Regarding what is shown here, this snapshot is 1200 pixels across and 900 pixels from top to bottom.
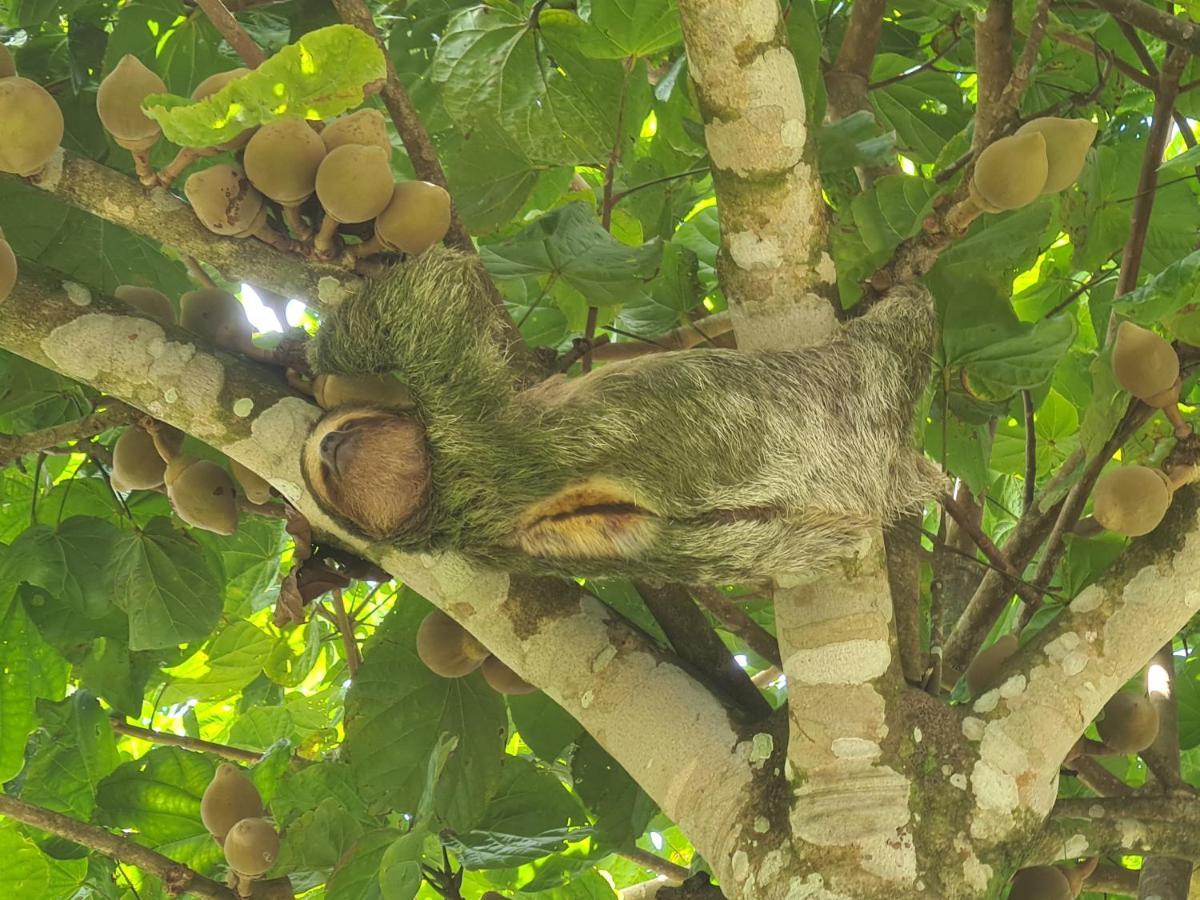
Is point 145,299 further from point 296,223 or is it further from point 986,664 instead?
point 986,664

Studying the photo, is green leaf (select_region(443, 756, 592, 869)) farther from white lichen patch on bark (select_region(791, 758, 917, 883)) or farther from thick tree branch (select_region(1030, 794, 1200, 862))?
thick tree branch (select_region(1030, 794, 1200, 862))

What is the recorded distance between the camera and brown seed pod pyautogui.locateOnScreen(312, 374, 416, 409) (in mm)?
2395

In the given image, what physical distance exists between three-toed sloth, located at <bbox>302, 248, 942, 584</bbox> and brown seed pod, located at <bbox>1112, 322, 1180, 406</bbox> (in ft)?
1.23

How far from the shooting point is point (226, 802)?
2574 millimetres

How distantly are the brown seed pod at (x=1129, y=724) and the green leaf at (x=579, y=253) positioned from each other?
1.30 m

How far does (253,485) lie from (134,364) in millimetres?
390

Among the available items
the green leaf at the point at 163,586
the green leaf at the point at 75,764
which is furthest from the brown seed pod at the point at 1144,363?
the green leaf at the point at 75,764

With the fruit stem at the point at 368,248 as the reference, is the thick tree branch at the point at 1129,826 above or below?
below

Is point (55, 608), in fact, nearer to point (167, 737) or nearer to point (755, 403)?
point (167, 737)

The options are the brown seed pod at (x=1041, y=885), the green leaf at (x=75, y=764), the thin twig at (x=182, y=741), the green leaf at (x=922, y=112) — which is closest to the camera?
the brown seed pod at (x=1041, y=885)

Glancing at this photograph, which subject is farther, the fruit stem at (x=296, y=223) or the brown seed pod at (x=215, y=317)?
the brown seed pod at (x=215, y=317)

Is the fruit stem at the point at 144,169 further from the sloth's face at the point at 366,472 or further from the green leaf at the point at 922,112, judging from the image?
the green leaf at the point at 922,112

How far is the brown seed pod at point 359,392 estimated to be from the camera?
2.39 meters

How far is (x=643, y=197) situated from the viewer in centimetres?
335
